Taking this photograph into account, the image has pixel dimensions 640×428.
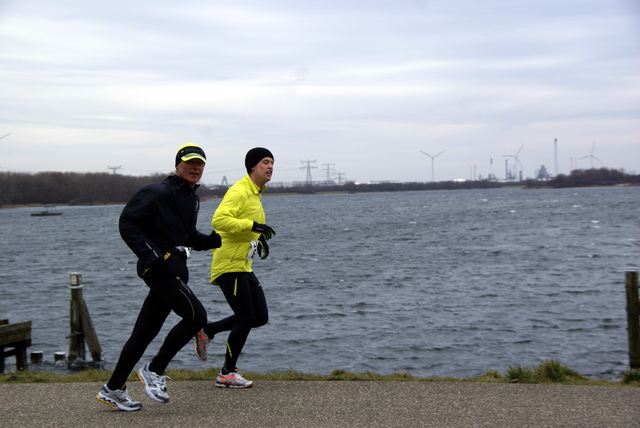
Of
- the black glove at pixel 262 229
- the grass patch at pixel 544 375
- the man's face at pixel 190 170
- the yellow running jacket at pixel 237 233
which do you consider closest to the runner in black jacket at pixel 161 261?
the man's face at pixel 190 170

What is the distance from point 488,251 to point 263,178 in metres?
35.2

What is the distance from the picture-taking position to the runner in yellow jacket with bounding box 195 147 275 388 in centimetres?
639

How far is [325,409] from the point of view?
5582mm

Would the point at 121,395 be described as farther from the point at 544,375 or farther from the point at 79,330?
the point at 79,330

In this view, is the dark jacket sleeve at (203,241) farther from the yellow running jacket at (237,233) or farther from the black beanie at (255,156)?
the black beanie at (255,156)

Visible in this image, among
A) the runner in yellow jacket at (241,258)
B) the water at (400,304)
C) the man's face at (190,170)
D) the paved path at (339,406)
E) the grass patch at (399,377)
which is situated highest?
the man's face at (190,170)

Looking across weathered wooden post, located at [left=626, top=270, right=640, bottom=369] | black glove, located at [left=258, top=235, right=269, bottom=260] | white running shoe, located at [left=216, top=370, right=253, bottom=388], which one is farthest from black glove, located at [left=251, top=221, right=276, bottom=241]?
weathered wooden post, located at [left=626, top=270, right=640, bottom=369]

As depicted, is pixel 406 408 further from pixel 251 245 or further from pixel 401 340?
pixel 401 340

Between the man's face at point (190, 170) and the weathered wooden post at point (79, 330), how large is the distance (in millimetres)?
7536

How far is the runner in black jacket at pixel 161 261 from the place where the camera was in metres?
5.44

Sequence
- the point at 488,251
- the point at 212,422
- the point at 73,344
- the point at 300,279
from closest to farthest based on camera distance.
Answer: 1. the point at 212,422
2. the point at 73,344
3. the point at 300,279
4. the point at 488,251

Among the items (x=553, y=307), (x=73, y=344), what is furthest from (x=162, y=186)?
(x=553, y=307)

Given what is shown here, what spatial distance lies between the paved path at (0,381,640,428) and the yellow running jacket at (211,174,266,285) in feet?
3.65

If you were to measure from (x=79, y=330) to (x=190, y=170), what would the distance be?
28.1 feet
